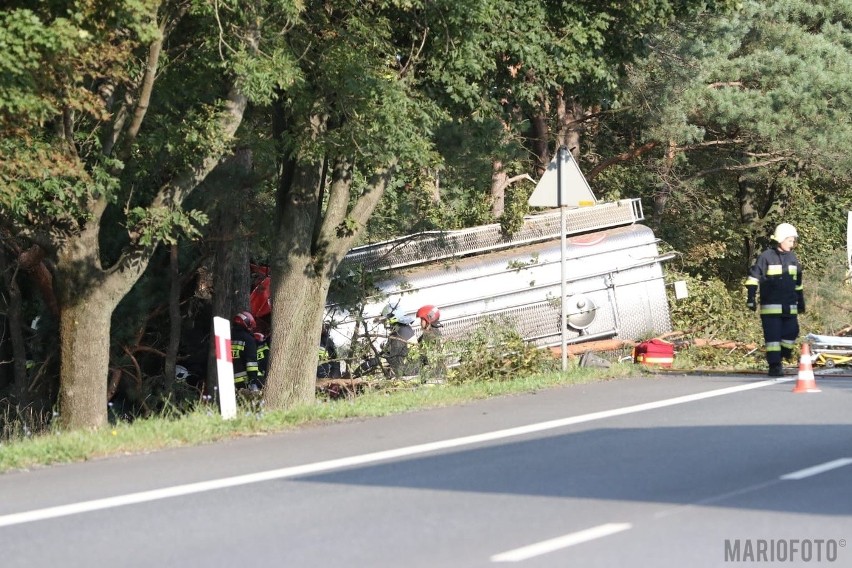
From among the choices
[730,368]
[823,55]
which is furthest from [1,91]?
[823,55]

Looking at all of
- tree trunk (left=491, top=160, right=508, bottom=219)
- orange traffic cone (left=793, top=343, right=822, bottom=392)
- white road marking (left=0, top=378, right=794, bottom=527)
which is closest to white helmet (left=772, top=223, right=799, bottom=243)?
orange traffic cone (left=793, top=343, right=822, bottom=392)

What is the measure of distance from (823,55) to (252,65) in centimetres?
2379

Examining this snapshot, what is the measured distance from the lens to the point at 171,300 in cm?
2102

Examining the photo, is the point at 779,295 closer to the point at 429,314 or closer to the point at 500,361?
the point at 500,361

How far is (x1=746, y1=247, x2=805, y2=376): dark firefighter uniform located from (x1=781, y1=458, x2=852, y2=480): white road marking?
6.54m

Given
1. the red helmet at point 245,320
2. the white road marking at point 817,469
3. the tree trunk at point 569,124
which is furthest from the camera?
the tree trunk at point 569,124

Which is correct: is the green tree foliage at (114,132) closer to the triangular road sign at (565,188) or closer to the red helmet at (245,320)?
the triangular road sign at (565,188)

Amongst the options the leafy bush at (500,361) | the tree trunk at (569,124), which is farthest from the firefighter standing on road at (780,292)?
the tree trunk at (569,124)

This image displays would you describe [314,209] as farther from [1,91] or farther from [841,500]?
[841,500]

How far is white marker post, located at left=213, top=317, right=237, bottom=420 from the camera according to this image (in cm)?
1175

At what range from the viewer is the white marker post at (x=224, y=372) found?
38.5ft

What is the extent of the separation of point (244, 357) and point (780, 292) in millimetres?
8580
